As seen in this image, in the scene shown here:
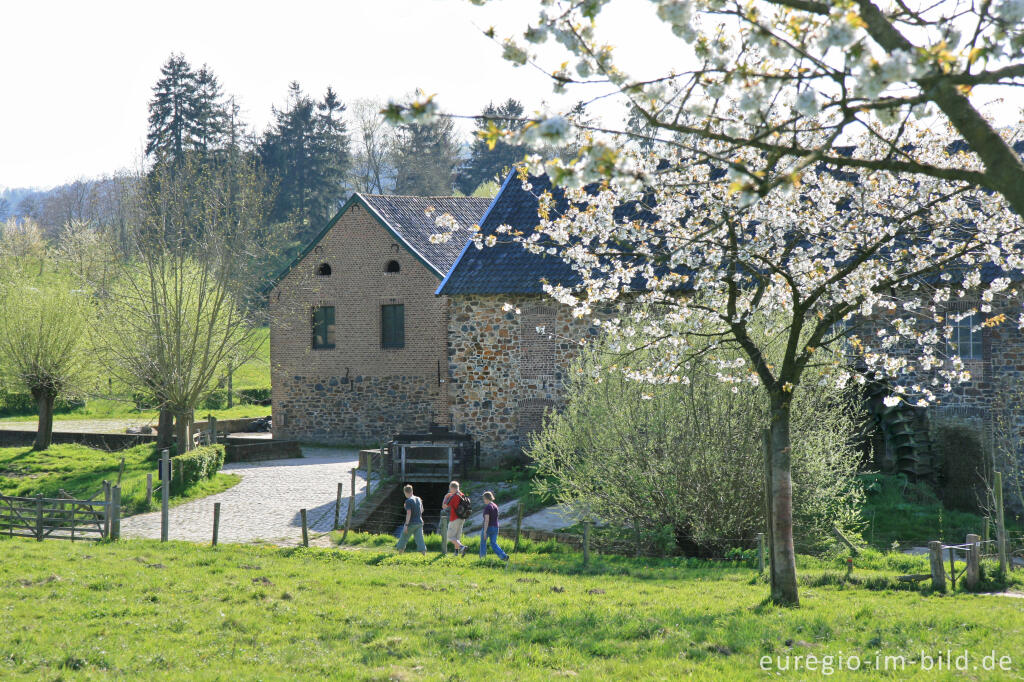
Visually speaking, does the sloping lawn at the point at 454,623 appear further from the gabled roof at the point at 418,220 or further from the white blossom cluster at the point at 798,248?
the gabled roof at the point at 418,220

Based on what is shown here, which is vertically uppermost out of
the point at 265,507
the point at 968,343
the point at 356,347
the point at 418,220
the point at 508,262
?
the point at 418,220

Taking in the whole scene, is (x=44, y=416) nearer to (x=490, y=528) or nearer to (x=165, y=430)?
(x=165, y=430)

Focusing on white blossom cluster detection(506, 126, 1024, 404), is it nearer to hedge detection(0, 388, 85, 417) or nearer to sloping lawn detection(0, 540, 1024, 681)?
sloping lawn detection(0, 540, 1024, 681)

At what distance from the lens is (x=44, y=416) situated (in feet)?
88.7

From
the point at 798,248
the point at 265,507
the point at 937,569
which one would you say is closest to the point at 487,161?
the point at 265,507

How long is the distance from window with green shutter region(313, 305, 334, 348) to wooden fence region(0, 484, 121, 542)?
41.0 ft

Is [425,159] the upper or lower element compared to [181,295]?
upper

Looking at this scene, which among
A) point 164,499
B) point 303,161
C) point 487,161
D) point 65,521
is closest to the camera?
point 164,499

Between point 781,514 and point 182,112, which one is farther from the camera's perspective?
point 182,112

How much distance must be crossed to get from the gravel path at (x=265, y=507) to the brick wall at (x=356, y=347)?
321 cm

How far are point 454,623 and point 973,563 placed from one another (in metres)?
6.13

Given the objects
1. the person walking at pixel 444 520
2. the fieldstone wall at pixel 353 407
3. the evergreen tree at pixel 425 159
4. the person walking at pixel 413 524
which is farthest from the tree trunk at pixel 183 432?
the evergreen tree at pixel 425 159

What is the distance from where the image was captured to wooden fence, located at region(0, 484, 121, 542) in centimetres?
1508

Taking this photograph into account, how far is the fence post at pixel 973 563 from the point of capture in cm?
1013
